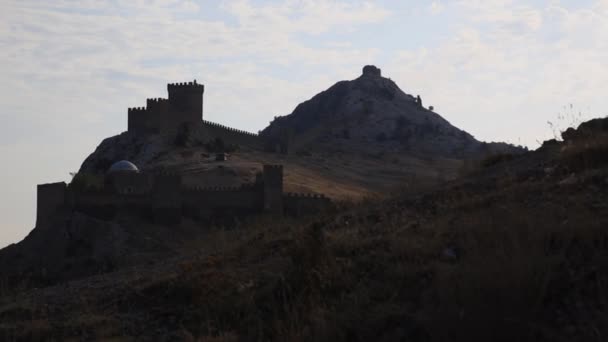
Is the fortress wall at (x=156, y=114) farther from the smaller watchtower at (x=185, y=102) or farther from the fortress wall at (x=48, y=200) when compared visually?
the fortress wall at (x=48, y=200)

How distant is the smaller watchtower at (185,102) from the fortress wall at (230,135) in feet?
4.35

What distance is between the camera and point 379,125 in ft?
273

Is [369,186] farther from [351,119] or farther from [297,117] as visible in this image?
[297,117]

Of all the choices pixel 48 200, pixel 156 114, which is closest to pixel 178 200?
pixel 48 200

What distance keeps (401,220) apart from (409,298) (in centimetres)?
275

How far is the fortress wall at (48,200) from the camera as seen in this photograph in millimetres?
40562

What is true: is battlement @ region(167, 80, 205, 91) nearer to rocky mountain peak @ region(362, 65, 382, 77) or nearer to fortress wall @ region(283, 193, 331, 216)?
fortress wall @ region(283, 193, 331, 216)

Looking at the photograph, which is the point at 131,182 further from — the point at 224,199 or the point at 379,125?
the point at 379,125

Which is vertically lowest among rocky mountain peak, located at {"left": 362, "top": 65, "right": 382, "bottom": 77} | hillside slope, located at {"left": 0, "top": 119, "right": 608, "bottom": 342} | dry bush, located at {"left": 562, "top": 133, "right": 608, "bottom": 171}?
hillside slope, located at {"left": 0, "top": 119, "right": 608, "bottom": 342}

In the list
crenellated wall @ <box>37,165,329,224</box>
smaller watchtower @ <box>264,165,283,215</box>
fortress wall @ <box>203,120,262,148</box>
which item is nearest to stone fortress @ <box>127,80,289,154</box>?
fortress wall @ <box>203,120,262,148</box>

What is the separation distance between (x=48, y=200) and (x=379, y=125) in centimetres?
4575

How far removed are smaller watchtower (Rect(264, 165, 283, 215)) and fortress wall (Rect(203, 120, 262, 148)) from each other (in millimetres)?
17701

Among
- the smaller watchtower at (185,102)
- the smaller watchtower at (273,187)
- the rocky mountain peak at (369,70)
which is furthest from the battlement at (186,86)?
the rocky mountain peak at (369,70)

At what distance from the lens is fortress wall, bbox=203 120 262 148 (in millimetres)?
57312
